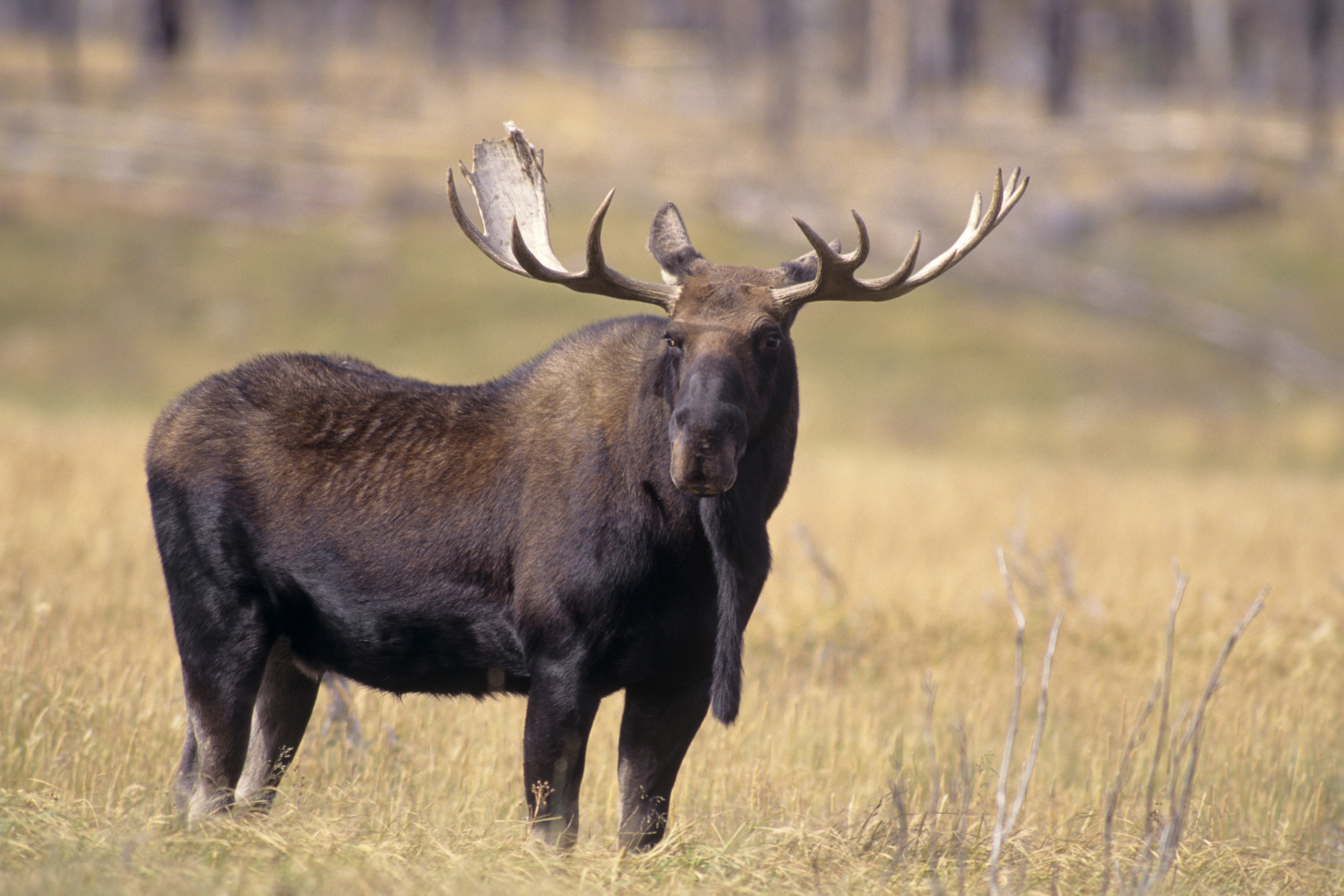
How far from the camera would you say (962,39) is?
61.2 meters

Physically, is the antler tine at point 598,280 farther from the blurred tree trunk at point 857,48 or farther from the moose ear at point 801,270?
the blurred tree trunk at point 857,48

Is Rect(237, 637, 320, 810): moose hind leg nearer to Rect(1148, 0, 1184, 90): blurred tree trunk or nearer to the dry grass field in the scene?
the dry grass field

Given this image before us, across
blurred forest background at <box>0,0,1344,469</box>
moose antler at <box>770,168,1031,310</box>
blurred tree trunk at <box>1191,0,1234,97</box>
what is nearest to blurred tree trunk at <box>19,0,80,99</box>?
blurred forest background at <box>0,0,1344,469</box>

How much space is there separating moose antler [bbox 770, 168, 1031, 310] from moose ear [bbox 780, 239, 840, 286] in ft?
0.15

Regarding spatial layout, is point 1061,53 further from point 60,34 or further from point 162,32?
point 60,34

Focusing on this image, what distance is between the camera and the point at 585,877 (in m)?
3.95

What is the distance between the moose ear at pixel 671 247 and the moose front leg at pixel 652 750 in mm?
1563

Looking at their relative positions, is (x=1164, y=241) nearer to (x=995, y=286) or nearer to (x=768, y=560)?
(x=995, y=286)

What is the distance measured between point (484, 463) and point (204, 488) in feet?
3.42

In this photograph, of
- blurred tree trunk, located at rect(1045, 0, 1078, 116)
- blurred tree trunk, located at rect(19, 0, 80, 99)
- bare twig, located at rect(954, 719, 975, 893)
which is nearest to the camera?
bare twig, located at rect(954, 719, 975, 893)

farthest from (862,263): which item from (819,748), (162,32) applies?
(162,32)

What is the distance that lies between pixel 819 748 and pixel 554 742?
218cm

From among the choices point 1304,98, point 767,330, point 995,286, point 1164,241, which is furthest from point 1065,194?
point 767,330

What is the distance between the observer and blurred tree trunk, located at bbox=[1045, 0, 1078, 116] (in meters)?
49.7
